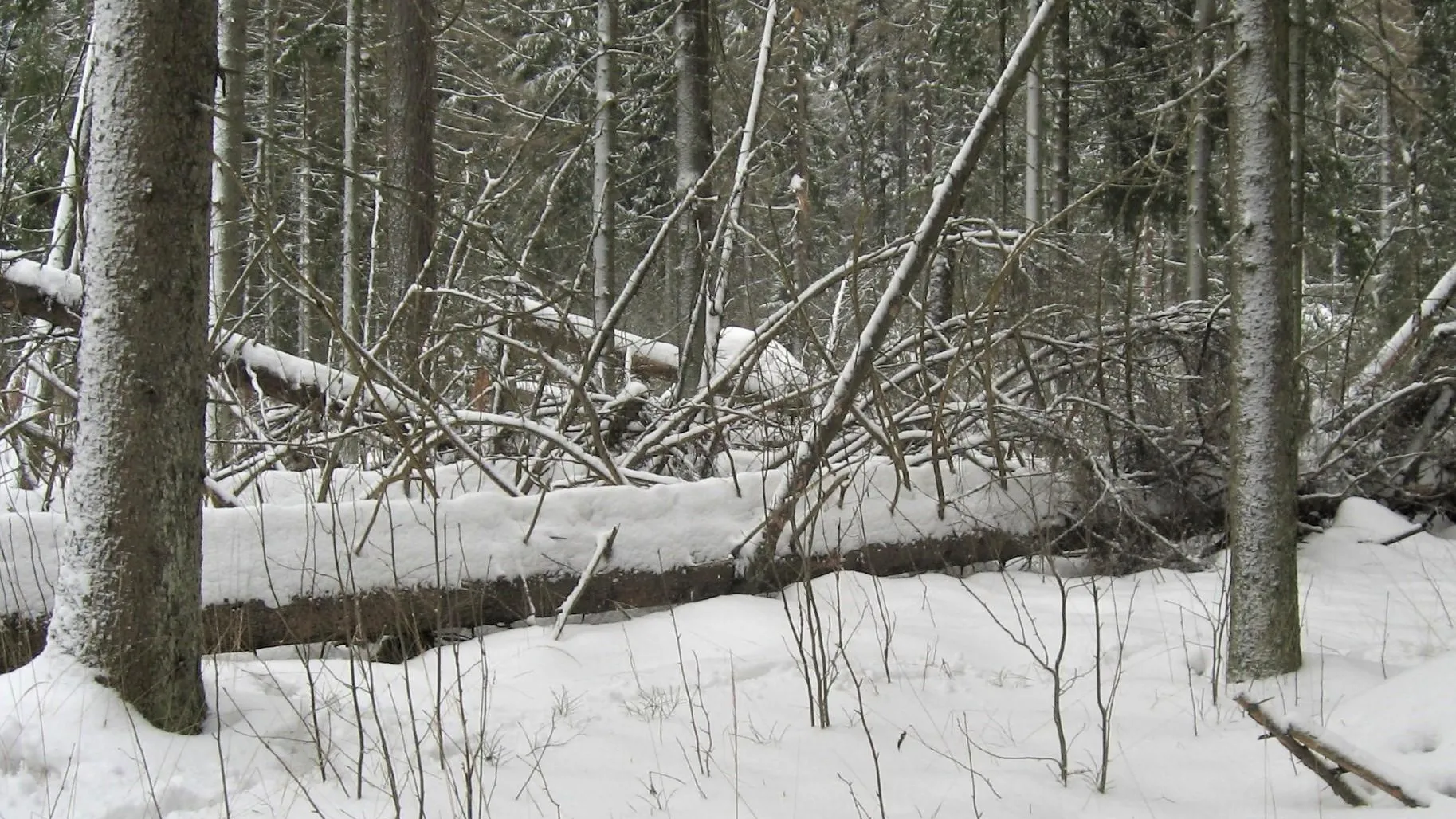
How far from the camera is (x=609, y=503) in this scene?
4.83m

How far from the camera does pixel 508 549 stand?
14.8ft

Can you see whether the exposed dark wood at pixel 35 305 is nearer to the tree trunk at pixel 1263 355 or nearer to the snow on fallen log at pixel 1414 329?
the tree trunk at pixel 1263 355

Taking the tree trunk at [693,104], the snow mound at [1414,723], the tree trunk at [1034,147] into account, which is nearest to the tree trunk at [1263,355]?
the snow mound at [1414,723]

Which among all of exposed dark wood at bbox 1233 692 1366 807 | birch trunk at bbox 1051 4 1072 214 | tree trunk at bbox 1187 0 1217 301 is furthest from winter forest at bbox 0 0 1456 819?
birch trunk at bbox 1051 4 1072 214

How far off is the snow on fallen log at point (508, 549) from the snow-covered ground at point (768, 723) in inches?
7.0

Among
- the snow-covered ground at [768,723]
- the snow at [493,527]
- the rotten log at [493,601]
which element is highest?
the snow at [493,527]

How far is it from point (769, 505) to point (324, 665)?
2.33m

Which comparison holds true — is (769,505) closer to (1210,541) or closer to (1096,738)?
(1096,738)

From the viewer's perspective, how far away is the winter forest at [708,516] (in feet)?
9.55

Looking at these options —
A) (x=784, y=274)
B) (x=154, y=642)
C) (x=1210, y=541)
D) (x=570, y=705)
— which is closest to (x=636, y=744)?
(x=570, y=705)

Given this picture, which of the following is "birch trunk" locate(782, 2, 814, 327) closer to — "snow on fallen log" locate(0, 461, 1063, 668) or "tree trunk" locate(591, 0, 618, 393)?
"snow on fallen log" locate(0, 461, 1063, 668)

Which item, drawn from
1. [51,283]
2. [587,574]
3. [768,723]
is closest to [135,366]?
[587,574]

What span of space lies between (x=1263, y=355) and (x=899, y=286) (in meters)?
1.61

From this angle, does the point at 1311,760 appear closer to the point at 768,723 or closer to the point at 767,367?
the point at 768,723
